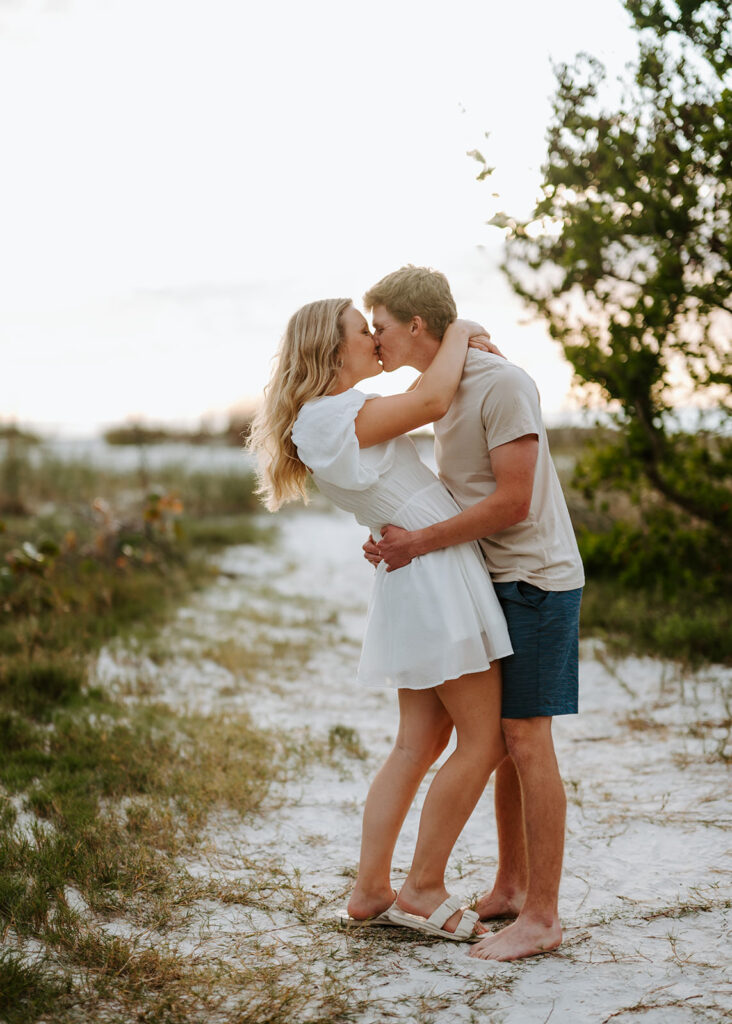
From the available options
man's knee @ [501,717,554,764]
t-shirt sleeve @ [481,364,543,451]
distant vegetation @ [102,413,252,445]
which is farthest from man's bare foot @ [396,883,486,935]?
distant vegetation @ [102,413,252,445]

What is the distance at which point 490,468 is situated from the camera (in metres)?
2.97

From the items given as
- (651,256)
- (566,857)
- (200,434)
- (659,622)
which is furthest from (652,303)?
(200,434)

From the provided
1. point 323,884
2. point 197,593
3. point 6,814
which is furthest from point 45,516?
point 323,884

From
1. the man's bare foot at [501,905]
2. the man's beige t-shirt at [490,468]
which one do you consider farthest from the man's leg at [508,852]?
the man's beige t-shirt at [490,468]

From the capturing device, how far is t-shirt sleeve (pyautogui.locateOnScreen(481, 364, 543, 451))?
2805 mm

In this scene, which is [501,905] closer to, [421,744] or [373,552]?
[421,744]

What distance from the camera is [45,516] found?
1116 centimetres

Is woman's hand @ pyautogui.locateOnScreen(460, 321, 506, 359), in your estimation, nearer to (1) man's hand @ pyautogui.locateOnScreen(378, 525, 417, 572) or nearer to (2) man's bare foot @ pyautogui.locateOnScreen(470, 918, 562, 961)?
(1) man's hand @ pyautogui.locateOnScreen(378, 525, 417, 572)

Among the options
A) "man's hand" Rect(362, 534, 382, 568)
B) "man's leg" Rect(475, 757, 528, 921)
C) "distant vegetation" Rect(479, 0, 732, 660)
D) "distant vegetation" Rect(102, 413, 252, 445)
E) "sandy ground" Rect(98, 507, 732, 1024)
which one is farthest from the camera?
"distant vegetation" Rect(102, 413, 252, 445)

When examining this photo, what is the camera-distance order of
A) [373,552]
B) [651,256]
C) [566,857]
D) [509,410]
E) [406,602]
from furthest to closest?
[651,256] → [566,857] → [373,552] → [406,602] → [509,410]

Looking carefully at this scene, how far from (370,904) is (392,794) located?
0.38 meters

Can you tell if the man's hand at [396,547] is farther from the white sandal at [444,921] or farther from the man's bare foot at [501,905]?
the man's bare foot at [501,905]

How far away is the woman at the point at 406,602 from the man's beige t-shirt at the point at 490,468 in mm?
63

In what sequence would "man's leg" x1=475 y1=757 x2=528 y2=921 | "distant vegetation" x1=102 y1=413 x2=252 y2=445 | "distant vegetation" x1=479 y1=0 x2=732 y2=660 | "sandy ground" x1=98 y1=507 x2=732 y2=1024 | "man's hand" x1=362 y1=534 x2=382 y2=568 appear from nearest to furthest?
"sandy ground" x1=98 y1=507 x2=732 y2=1024, "man's hand" x1=362 y1=534 x2=382 y2=568, "man's leg" x1=475 y1=757 x2=528 y2=921, "distant vegetation" x1=479 y1=0 x2=732 y2=660, "distant vegetation" x1=102 y1=413 x2=252 y2=445
